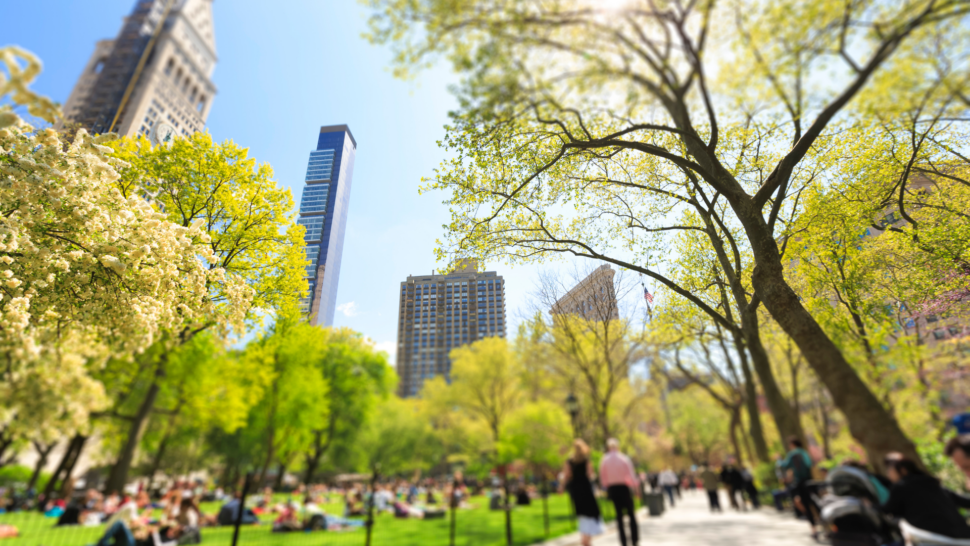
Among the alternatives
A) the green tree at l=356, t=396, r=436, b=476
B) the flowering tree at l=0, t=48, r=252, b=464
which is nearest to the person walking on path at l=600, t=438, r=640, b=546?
the flowering tree at l=0, t=48, r=252, b=464

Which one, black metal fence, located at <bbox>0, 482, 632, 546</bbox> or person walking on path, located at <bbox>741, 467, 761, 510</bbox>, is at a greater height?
person walking on path, located at <bbox>741, 467, 761, 510</bbox>

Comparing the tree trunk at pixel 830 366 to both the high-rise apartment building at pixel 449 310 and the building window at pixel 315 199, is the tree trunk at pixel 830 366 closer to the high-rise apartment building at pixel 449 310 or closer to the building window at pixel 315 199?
the high-rise apartment building at pixel 449 310

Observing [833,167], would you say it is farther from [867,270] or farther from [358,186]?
[358,186]

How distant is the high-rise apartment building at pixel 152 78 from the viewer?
668 centimetres

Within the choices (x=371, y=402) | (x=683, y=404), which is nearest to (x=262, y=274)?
(x=371, y=402)

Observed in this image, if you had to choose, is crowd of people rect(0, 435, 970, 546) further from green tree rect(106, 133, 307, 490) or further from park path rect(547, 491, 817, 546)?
green tree rect(106, 133, 307, 490)

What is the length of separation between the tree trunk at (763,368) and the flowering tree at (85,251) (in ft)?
25.3

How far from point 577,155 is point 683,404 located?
164ft

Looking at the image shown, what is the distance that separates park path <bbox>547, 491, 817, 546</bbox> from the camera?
8.35 m

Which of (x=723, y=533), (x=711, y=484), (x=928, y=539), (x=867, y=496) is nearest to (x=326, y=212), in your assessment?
(x=928, y=539)

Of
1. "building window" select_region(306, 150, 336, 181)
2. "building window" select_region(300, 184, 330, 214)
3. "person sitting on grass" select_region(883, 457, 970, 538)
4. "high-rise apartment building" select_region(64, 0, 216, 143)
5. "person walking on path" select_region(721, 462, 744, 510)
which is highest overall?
"high-rise apartment building" select_region(64, 0, 216, 143)

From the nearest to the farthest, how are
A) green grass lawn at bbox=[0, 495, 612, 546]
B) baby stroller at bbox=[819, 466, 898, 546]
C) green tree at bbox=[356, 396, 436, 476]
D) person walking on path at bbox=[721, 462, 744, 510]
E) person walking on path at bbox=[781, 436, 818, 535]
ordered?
baby stroller at bbox=[819, 466, 898, 546] → person walking on path at bbox=[781, 436, 818, 535] → green grass lawn at bbox=[0, 495, 612, 546] → person walking on path at bbox=[721, 462, 744, 510] → green tree at bbox=[356, 396, 436, 476]

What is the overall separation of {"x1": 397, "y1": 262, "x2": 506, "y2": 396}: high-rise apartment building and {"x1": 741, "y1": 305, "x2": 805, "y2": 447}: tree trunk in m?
3.77

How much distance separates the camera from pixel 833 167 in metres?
5.73
